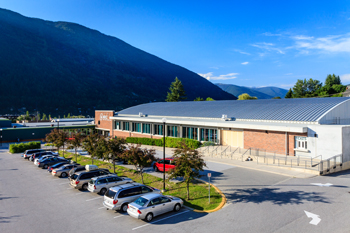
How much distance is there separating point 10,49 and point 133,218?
196065mm

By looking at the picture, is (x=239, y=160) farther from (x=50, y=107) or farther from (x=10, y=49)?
(x=10, y=49)

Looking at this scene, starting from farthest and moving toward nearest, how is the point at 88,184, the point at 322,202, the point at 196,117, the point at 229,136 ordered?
1. the point at 196,117
2. the point at 229,136
3. the point at 88,184
4. the point at 322,202

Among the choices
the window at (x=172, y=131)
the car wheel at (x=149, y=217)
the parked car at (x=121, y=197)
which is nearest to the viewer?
the car wheel at (x=149, y=217)

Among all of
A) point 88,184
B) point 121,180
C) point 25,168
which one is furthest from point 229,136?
point 25,168

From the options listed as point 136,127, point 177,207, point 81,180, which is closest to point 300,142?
point 177,207

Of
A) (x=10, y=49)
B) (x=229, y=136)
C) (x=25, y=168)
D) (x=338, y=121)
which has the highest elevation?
(x=10, y=49)

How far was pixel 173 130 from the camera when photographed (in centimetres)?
4344

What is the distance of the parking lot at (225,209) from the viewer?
13.3 metres

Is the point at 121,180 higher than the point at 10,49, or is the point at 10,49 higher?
the point at 10,49

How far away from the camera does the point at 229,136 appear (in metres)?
35.2

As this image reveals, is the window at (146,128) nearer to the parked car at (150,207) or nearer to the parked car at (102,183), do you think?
the parked car at (102,183)

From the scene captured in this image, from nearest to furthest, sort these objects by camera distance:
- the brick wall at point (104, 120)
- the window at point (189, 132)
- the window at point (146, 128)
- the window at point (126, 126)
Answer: the window at point (189, 132)
the window at point (146, 128)
the window at point (126, 126)
the brick wall at point (104, 120)

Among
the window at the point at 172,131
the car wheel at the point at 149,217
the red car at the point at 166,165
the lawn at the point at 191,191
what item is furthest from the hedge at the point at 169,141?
the car wheel at the point at 149,217

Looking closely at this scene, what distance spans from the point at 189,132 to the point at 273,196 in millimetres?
24155
